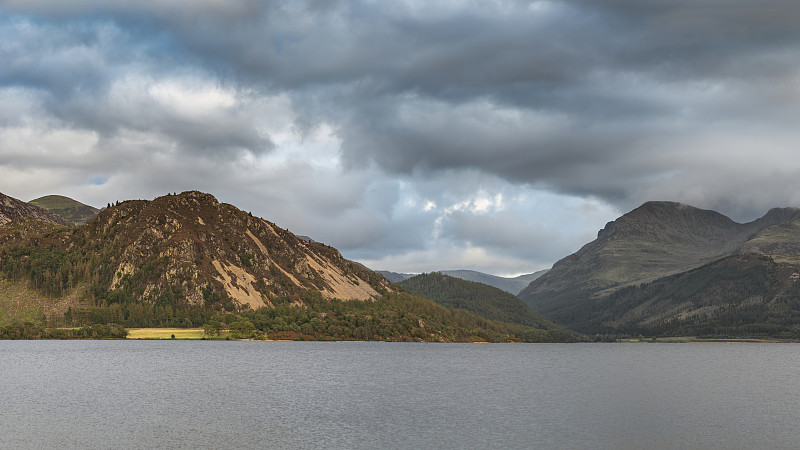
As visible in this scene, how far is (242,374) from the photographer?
535 ft

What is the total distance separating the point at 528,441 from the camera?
77.6 meters

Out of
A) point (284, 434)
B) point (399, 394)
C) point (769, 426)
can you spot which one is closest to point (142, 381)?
point (399, 394)

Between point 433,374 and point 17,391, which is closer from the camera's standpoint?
point 17,391

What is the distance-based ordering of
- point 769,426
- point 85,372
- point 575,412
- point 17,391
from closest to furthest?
point 769,426
point 575,412
point 17,391
point 85,372

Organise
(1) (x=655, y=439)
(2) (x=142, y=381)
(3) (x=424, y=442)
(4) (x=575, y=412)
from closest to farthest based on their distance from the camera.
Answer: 1. (3) (x=424, y=442)
2. (1) (x=655, y=439)
3. (4) (x=575, y=412)
4. (2) (x=142, y=381)

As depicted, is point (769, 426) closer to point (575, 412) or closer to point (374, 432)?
point (575, 412)

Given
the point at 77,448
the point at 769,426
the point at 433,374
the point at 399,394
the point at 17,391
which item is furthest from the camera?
the point at 433,374

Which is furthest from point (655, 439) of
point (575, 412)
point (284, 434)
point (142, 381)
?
point (142, 381)

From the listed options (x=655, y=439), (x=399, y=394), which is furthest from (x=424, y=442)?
(x=399, y=394)

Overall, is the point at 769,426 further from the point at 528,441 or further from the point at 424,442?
the point at 424,442

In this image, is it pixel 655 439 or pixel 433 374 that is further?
pixel 433 374

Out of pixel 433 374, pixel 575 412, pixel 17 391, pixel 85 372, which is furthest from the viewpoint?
pixel 433 374

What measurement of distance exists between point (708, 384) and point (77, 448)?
492 feet

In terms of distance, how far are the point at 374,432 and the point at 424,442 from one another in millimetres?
8584
